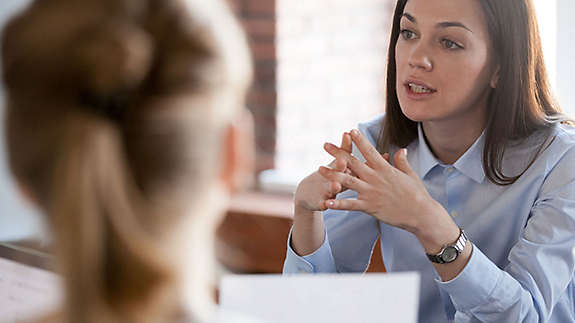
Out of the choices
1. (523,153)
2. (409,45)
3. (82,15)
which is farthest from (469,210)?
(82,15)

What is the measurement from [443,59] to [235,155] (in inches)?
33.0

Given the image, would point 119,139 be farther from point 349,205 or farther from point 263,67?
point 263,67

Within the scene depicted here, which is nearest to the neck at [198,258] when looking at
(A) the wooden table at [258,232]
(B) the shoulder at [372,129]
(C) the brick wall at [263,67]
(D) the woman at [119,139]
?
(D) the woman at [119,139]

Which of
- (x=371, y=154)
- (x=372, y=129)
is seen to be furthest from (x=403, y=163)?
(x=372, y=129)

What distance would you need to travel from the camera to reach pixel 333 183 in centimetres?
123

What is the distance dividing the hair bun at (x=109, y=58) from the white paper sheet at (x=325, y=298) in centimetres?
54

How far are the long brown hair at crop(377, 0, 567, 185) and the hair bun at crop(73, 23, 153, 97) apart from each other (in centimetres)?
99

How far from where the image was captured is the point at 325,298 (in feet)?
3.20

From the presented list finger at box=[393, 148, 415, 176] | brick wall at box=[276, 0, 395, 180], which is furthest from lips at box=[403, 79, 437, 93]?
brick wall at box=[276, 0, 395, 180]

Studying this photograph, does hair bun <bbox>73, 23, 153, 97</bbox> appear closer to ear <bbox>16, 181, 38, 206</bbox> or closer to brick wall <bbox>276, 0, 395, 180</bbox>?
ear <bbox>16, 181, 38, 206</bbox>

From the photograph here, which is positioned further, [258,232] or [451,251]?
[258,232]

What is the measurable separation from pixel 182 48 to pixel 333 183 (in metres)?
0.74

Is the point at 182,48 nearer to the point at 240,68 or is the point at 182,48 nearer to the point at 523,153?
the point at 240,68

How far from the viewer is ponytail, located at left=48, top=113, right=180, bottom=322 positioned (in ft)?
1.60
